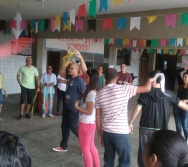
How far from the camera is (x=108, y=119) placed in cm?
279

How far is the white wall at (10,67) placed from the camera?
9.48m

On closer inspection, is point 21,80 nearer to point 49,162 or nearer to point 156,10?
point 49,162

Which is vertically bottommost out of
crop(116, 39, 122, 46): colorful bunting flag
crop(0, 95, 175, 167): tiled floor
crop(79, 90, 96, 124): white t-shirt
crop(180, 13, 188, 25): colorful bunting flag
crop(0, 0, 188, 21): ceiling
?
crop(0, 95, 175, 167): tiled floor

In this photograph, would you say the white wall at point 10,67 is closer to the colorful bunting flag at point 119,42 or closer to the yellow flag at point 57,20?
the colorful bunting flag at point 119,42

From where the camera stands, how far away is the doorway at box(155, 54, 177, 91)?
17609 millimetres

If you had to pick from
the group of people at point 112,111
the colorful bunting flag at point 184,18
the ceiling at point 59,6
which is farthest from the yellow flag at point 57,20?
the colorful bunting flag at point 184,18

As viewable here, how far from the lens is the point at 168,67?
18.3 m

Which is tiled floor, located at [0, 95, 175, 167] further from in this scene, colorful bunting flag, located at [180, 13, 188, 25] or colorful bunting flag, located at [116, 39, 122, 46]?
colorful bunting flag, located at [116, 39, 122, 46]

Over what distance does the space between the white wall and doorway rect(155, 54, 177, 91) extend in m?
11.3

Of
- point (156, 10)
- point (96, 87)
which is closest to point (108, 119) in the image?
point (96, 87)

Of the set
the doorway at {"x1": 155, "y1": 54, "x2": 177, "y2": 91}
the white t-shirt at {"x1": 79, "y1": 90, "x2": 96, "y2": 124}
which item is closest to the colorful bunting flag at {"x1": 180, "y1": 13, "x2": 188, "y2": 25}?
the white t-shirt at {"x1": 79, "y1": 90, "x2": 96, "y2": 124}

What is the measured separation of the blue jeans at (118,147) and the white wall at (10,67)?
25.2ft

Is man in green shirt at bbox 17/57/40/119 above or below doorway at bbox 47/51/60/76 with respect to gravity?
below

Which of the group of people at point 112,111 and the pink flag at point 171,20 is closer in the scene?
the group of people at point 112,111
